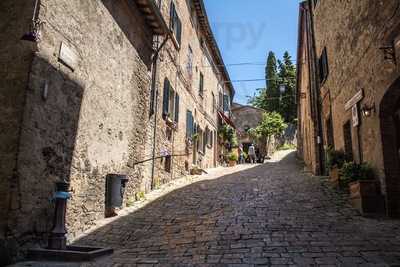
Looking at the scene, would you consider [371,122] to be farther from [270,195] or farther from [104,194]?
[104,194]

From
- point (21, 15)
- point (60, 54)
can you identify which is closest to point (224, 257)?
point (60, 54)

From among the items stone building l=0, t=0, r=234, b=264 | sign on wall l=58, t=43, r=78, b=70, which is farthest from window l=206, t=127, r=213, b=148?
sign on wall l=58, t=43, r=78, b=70

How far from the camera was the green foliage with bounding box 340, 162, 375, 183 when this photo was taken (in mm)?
7965

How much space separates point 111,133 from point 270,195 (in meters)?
4.46

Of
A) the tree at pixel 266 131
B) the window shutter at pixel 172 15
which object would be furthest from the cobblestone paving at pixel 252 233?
the tree at pixel 266 131

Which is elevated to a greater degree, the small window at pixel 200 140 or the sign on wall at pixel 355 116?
the small window at pixel 200 140

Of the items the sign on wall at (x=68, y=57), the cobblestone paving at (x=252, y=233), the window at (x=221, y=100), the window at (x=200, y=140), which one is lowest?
the cobblestone paving at (x=252, y=233)

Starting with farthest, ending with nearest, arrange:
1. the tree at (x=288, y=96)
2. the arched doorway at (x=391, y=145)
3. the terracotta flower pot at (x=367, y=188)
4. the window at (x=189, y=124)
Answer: the tree at (x=288, y=96)
the window at (x=189, y=124)
the terracotta flower pot at (x=367, y=188)
the arched doorway at (x=391, y=145)

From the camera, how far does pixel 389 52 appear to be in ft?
22.1

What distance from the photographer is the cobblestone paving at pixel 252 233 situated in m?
5.03

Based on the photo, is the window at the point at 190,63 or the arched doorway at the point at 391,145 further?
the window at the point at 190,63

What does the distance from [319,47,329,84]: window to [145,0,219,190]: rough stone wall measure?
5590mm

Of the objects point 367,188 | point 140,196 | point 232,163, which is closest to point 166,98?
point 140,196

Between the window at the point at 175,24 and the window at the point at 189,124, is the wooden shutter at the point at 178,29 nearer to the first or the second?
the window at the point at 175,24
